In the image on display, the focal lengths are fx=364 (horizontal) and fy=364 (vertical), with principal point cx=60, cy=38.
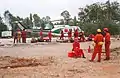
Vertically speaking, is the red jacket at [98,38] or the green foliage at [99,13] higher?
the green foliage at [99,13]

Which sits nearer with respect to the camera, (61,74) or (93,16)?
(61,74)

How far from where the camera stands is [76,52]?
19922 mm

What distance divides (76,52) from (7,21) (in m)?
86.6

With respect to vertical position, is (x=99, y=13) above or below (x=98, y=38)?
above

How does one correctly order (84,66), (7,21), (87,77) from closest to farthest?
(87,77), (84,66), (7,21)

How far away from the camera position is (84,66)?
16.0 meters

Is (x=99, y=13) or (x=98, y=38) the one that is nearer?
(x=98, y=38)

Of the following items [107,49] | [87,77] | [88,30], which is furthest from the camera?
[88,30]

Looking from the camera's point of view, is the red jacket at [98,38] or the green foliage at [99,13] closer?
the red jacket at [98,38]

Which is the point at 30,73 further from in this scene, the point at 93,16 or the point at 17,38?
the point at 93,16

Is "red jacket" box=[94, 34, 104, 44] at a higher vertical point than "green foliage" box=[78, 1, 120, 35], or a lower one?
lower

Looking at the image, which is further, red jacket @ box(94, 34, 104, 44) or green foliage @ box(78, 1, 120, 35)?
green foliage @ box(78, 1, 120, 35)

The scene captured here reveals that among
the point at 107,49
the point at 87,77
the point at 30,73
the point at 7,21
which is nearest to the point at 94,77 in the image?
the point at 87,77

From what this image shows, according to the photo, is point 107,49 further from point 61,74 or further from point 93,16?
point 93,16
